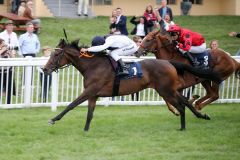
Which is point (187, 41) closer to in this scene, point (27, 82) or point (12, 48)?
point (27, 82)

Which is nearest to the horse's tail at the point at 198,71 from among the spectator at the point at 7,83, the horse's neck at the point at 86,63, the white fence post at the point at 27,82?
the horse's neck at the point at 86,63

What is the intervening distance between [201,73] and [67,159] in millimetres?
4614

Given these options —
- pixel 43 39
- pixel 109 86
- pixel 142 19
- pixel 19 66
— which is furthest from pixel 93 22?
pixel 109 86

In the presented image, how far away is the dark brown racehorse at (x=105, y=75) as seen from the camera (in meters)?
14.0

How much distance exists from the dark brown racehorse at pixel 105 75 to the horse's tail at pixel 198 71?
68 centimetres

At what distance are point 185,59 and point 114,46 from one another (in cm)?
224

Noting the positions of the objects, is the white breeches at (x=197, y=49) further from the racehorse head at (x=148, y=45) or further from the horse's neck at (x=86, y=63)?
the horse's neck at (x=86, y=63)

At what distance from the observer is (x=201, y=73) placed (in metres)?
15.4

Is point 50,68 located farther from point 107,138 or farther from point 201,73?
point 201,73

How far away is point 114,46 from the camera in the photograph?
46.7 feet

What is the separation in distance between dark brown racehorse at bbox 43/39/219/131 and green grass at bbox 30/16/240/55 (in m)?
11.6

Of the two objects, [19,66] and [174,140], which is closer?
[174,140]

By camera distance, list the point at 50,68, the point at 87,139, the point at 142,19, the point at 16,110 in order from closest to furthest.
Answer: the point at 87,139 → the point at 50,68 → the point at 16,110 → the point at 142,19

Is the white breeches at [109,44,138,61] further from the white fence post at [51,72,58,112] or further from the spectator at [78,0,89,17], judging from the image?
the spectator at [78,0,89,17]
